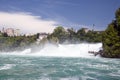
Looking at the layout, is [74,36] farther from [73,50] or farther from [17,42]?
[17,42]

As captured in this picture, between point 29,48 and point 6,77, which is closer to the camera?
point 6,77

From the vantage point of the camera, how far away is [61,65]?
105 ft

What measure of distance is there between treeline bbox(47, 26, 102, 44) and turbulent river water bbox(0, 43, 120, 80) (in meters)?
10.8

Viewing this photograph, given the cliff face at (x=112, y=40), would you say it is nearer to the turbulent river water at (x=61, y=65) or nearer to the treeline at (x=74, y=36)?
the turbulent river water at (x=61, y=65)

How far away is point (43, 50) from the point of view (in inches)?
3880

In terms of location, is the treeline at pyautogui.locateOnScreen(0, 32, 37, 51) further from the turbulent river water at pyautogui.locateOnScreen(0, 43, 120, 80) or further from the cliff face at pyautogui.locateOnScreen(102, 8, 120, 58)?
the cliff face at pyautogui.locateOnScreen(102, 8, 120, 58)

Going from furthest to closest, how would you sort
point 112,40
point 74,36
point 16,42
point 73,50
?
point 16,42
point 74,36
point 73,50
point 112,40

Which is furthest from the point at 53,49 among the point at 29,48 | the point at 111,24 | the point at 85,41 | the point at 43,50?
the point at 111,24

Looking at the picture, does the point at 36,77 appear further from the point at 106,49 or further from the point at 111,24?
the point at 111,24

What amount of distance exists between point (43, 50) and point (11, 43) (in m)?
33.6

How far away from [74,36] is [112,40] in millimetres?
46183

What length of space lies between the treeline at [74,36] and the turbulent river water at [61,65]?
1084 cm

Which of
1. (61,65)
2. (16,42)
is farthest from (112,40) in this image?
(16,42)

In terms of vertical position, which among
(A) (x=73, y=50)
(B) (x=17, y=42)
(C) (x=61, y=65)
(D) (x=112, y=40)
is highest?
(B) (x=17, y=42)
